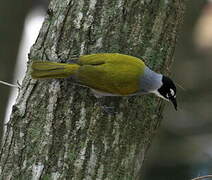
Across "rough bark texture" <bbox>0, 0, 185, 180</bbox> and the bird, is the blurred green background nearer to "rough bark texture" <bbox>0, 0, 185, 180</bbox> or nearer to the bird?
the bird

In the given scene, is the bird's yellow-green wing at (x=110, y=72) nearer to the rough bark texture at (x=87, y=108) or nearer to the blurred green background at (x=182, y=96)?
the rough bark texture at (x=87, y=108)

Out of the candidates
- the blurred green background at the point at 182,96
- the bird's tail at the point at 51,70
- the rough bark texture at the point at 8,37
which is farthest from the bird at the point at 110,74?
the rough bark texture at the point at 8,37

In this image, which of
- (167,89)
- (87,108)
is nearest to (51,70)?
(87,108)

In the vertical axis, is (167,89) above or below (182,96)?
above

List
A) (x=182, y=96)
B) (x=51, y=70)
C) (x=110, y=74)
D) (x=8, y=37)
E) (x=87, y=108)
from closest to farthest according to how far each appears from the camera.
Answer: (x=87, y=108) < (x=51, y=70) < (x=110, y=74) < (x=8, y=37) < (x=182, y=96)

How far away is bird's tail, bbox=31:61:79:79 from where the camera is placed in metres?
3.27

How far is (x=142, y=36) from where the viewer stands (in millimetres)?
3463

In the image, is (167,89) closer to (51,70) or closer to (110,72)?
(110,72)

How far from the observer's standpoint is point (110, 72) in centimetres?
352

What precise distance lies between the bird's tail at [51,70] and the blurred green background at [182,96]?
2.06 metres

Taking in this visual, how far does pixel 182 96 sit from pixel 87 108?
117 inches

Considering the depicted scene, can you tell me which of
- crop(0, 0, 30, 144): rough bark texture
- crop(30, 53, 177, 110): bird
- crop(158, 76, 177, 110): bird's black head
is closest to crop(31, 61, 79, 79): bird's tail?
crop(30, 53, 177, 110): bird

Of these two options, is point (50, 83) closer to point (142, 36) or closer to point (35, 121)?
point (35, 121)

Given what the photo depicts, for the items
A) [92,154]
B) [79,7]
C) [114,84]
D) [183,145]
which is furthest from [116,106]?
[183,145]
